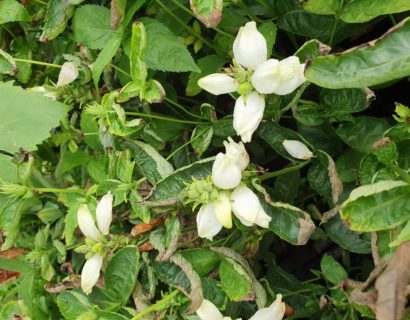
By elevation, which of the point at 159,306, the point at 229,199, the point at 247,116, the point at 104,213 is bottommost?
the point at 159,306

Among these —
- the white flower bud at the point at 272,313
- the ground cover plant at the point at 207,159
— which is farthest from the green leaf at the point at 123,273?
the white flower bud at the point at 272,313

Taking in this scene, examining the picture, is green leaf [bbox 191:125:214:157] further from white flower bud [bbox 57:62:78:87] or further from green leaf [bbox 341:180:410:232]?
green leaf [bbox 341:180:410:232]

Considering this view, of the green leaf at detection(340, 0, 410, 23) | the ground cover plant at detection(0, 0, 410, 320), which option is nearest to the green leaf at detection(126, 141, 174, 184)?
the ground cover plant at detection(0, 0, 410, 320)

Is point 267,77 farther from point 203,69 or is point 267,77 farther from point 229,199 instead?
point 203,69

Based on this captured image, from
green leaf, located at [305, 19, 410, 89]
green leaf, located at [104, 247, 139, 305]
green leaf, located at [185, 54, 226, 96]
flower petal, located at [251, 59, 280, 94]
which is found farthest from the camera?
green leaf, located at [185, 54, 226, 96]

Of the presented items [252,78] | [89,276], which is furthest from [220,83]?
[89,276]

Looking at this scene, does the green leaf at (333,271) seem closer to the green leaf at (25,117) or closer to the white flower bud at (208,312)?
the white flower bud at (208,312)
